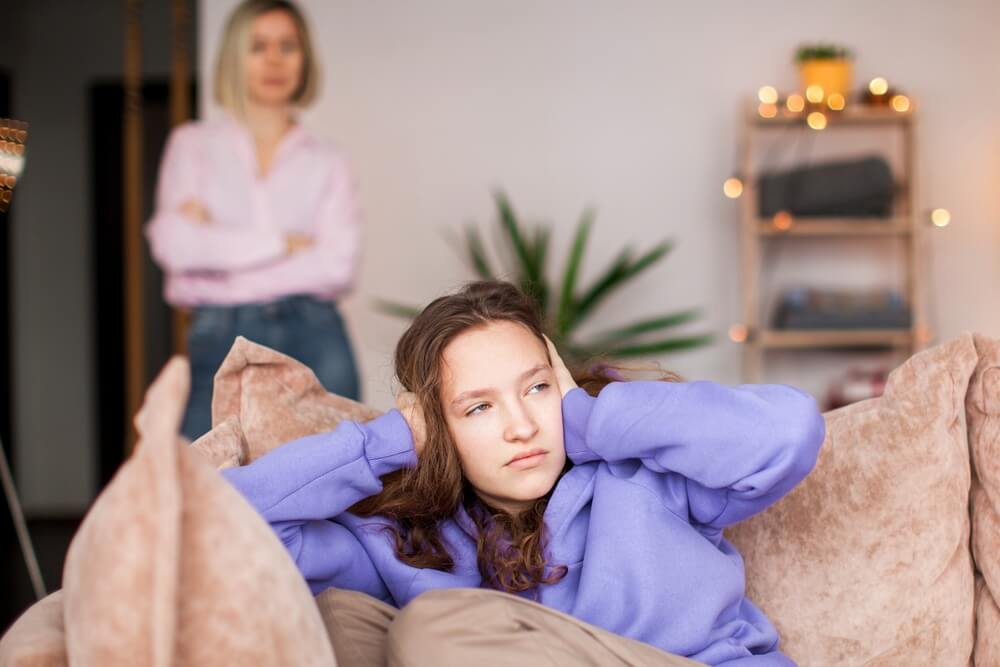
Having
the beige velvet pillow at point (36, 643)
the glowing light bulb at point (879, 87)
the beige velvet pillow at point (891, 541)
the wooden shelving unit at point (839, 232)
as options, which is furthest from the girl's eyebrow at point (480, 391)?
→ the glowing light bulb at point (879, 87)

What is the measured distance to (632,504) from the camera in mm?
1422

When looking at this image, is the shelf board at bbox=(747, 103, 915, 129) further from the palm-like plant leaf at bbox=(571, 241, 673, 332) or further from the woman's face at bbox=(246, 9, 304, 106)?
the woman's face at bbox=(246, 9, 304, 106)

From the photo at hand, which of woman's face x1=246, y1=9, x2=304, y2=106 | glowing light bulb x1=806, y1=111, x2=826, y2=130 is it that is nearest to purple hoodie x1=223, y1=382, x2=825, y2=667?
woman's face x1=246, y1=9, x2=304, y2=106

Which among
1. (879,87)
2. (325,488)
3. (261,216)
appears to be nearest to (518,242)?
(261,216)

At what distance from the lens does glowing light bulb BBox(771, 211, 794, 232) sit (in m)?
4.34

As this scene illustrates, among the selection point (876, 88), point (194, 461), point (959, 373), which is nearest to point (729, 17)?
point (876, 88)

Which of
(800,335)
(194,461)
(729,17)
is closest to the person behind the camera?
(194,461)

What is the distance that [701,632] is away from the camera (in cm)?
134

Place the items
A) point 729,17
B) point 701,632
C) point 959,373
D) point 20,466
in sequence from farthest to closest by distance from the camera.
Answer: point 20,466, point 729,17, point 959,373, point 701,632

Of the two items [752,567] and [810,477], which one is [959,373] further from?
[752,567]

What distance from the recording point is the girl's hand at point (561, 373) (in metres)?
1.54

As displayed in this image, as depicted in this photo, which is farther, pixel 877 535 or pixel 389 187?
pixel 389 187

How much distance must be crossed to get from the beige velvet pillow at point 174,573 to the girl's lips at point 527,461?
480 millimetres

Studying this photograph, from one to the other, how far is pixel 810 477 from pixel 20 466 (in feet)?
17.3
